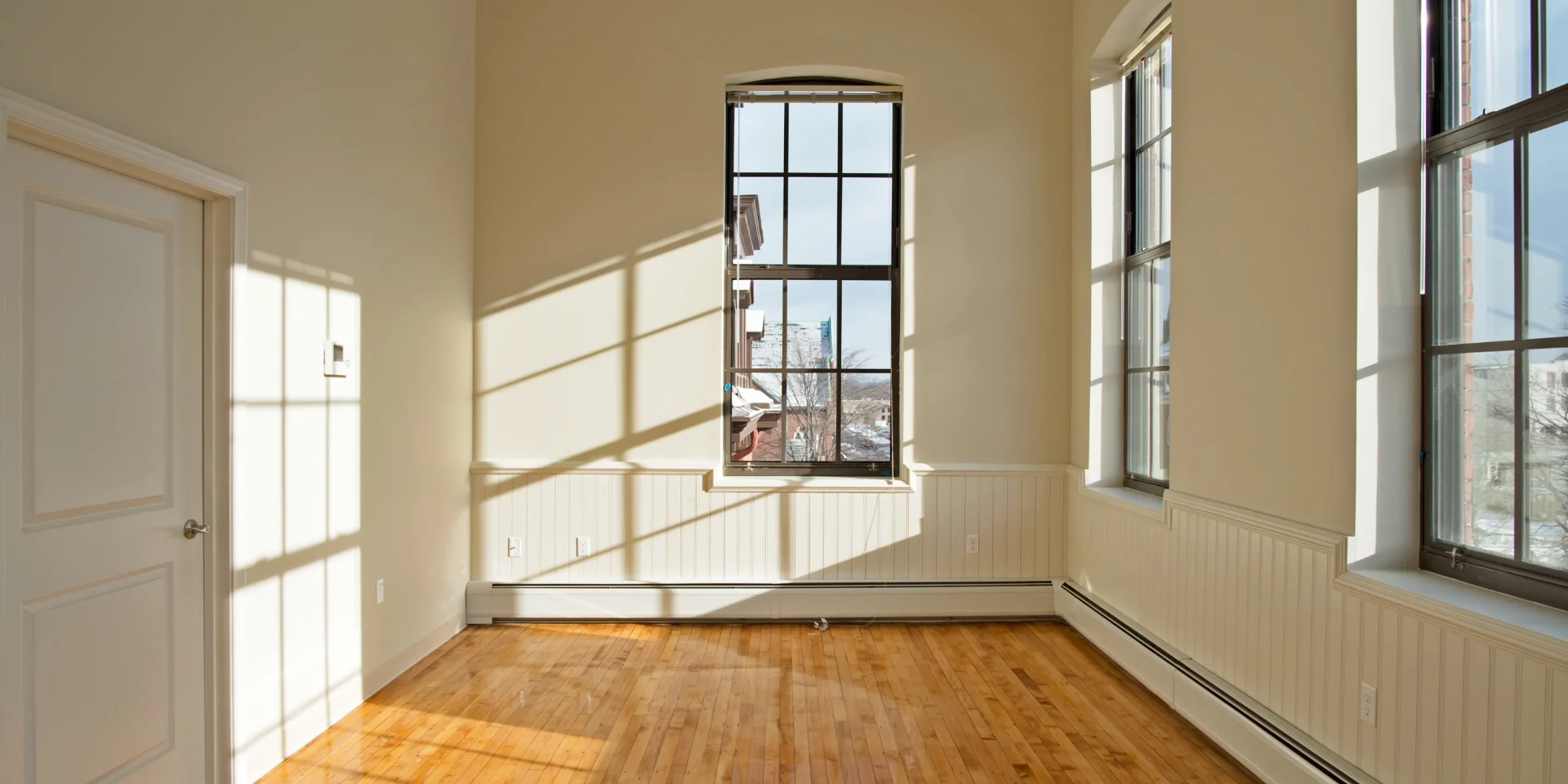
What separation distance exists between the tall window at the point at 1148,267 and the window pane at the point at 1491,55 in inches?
55.4

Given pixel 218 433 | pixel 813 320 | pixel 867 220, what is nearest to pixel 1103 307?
pixel 867 220

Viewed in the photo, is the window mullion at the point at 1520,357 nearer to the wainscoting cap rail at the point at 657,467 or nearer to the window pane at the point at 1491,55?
the window pane at the point at 1491,55

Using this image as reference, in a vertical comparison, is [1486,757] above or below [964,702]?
above

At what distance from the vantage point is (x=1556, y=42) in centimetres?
194

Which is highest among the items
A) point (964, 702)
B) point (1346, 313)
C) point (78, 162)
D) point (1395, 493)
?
point (78, 162)

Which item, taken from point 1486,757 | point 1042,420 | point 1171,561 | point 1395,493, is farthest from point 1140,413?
point 1486,757

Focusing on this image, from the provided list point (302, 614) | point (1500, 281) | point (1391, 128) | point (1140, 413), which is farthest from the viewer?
point (1140, 413)

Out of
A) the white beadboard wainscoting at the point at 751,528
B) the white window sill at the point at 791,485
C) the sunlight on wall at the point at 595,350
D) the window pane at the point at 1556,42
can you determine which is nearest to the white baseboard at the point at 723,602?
the white beadboard wainscoting at the point at 751,528

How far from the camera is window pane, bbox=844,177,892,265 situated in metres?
4.68

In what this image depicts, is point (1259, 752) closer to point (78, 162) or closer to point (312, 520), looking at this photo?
point (312, 520)

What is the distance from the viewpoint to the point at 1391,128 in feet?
7.68

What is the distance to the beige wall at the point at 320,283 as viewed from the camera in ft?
7.64

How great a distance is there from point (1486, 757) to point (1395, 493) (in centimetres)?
74

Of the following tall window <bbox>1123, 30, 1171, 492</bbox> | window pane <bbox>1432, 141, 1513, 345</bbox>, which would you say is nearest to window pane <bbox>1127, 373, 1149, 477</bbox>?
tall window <bbox>1123, 30, 1171, 492</bbox>
